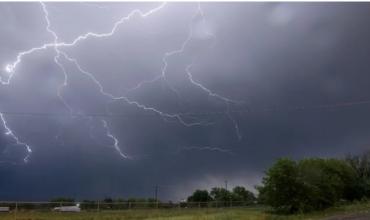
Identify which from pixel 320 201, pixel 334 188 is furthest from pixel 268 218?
pixel 334 188

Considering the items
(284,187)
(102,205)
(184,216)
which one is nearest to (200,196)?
(102,205)

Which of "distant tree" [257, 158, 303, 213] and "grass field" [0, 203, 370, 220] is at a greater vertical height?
"distant tree" [257, 158, 303, 213]

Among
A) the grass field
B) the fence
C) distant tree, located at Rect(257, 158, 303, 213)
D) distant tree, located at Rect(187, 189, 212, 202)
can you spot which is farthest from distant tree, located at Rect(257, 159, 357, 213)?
distant tree, located at Rect(187, 189, 212, 202)

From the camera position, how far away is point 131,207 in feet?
149

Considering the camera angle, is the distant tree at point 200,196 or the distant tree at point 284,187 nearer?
the distant tree at point 284,187

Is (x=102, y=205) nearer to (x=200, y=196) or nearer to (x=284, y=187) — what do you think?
(x=284, y=187)

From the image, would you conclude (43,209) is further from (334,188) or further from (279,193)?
(334,188)

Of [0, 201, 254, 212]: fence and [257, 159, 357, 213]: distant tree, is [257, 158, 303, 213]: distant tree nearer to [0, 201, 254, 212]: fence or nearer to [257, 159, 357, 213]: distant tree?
[257, 159, 357, 213]: distant tree

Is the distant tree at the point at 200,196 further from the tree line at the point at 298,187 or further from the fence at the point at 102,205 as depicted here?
the tree line at the point at 298,187

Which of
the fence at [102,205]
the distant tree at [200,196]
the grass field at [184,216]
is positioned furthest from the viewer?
the distant tree at [200,196]

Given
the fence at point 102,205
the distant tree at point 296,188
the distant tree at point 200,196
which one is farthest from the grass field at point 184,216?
the distant tree at point 200,196

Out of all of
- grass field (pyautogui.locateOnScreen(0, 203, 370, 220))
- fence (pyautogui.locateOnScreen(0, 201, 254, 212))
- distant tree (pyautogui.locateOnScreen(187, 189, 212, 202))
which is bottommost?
grass field (pyautogui.locateOnScreen(0, 203, 370, 220))

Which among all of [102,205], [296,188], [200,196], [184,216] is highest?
[200,196]

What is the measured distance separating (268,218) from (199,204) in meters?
23.8
